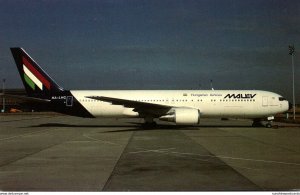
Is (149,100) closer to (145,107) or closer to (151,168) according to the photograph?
(145,107)

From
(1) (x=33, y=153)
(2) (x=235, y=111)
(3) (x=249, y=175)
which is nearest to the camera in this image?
(3) (x=249, y=175)

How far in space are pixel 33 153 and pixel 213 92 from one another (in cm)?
1770

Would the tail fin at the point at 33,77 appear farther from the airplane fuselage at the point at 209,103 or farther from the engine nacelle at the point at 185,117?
the engine nacelle at the point at 185,117

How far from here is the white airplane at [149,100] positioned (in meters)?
27.1

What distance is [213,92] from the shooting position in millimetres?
27781

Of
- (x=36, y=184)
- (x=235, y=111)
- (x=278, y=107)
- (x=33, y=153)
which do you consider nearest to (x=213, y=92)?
(x=235, y=111)

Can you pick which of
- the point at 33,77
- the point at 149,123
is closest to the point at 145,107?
the point at 149,123

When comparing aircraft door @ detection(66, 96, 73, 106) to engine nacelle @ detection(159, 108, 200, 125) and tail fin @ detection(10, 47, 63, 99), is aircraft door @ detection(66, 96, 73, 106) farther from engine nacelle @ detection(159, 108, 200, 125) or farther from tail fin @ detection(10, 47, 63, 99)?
engine nacelle @ detection(159, 108, 200, 125)

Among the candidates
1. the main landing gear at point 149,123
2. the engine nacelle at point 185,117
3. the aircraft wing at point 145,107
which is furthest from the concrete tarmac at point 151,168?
the main landing gear at point 149,123

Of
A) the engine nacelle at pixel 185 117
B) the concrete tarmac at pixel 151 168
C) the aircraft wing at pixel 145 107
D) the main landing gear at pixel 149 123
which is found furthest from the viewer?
the main landing gear at pixel 149 123

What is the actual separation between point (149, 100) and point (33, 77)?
10127mm

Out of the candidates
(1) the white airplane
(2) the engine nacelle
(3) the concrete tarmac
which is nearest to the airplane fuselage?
(1) the white airplane

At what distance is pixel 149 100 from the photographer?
2803 cm

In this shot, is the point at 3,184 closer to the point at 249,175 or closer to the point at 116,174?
the point at 116,174
